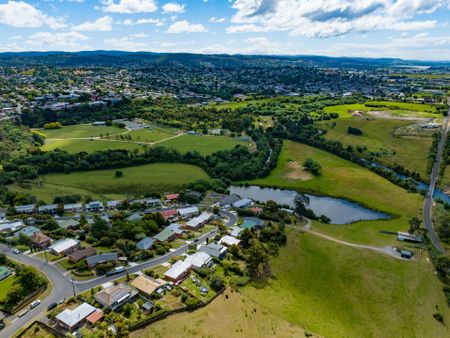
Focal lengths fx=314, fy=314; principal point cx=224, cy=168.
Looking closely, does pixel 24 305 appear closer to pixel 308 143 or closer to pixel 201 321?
pixel 201 321

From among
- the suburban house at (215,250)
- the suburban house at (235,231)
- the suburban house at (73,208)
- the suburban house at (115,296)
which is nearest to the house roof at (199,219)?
the suburban house at (235,231)

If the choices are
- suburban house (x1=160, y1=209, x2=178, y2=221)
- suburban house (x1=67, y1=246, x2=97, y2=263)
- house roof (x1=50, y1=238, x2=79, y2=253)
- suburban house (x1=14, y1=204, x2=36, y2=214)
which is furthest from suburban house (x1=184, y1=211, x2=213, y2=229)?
suburban house (x1=14, y1=204, x2=36, y2=214)

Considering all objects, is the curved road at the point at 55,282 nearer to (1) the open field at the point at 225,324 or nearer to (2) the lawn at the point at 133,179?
(1) the open field at the point at 225,324

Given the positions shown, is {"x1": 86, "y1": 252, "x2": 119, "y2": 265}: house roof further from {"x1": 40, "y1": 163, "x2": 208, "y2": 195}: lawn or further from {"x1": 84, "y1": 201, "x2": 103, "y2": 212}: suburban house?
{"x1": 40, "y1": 163, "x2": 208, "y2": 195}: lawn

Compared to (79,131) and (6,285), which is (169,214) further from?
(79,131)

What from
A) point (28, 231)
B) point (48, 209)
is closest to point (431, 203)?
point (28, 231)

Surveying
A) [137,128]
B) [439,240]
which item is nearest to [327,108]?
[137,128]
